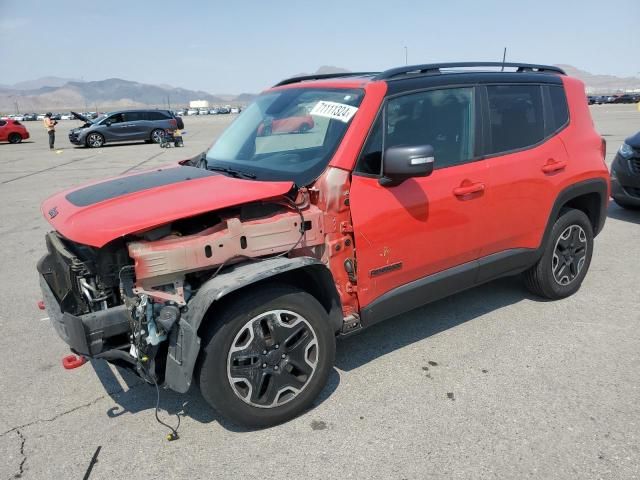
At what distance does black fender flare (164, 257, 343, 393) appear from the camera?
8.25 ft

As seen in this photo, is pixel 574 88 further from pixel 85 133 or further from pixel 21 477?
pixel 85 133

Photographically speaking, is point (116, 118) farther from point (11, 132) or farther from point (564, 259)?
point (564, 259)

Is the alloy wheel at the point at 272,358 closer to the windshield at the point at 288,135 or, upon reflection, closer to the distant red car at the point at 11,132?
the windshield at the point at 288,135

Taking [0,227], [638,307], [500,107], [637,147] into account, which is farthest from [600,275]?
[0,227]

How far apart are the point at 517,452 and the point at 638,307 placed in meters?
2.46

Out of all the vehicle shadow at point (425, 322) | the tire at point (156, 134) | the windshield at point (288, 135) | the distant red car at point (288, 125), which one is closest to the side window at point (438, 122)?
the windshield at point (288, 135)

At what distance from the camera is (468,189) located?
346 centimetres

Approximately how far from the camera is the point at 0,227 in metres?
7.87

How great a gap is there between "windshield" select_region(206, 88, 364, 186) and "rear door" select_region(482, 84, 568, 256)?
1.19 metres

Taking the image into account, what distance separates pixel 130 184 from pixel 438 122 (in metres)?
2.11

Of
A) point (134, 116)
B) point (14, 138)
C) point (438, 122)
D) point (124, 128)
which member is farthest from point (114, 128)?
point (438, 122)

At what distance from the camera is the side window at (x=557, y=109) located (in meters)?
4.11

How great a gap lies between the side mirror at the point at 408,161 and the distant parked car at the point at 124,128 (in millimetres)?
21212

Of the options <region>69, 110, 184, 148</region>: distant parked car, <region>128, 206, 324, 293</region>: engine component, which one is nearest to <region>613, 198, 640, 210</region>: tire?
<region>128, 206, 324, 293</region>: engine component
